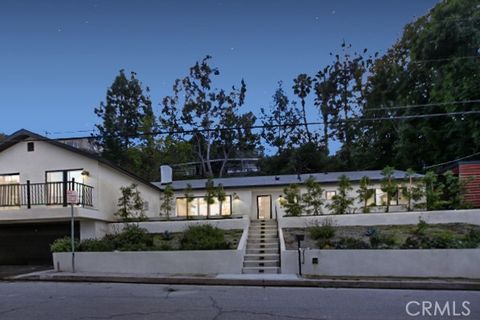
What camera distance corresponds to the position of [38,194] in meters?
19.1

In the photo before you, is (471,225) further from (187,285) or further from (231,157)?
(231,157)

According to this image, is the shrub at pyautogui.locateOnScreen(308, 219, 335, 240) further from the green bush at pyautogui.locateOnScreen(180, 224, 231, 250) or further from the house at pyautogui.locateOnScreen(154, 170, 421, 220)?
the house at pyautogui.locateOnScreen(154, 170, 421, 220)

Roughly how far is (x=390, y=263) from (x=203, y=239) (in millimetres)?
6617

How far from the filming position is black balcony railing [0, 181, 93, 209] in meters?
18.7

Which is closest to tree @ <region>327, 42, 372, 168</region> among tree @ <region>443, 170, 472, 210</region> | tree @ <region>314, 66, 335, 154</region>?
tree @ <region>314, 66, 335, 154</region>

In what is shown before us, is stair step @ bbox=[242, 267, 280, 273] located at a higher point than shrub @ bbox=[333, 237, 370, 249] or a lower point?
lower

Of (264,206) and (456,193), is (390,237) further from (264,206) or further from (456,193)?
(264,206)

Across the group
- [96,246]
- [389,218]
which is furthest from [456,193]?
[96,246]

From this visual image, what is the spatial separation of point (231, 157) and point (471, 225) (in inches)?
1376

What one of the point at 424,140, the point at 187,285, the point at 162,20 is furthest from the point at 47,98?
the point at 424,140

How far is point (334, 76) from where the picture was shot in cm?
4788

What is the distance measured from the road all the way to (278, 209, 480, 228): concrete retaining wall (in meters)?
8.54

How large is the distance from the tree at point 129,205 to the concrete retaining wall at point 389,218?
6.91 metres

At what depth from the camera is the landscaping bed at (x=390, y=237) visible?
1457cm
